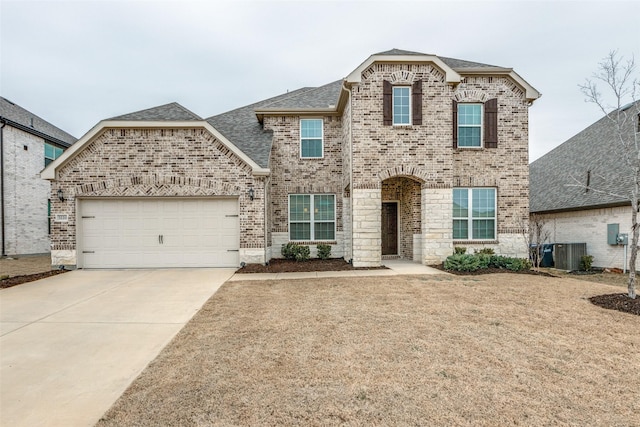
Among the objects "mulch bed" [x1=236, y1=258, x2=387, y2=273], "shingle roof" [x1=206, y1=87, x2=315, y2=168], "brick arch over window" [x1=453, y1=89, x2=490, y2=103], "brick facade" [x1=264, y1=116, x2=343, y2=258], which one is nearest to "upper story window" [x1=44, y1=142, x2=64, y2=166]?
"shingle roof" [x1=206, y1=87, x2=315, y2=168]

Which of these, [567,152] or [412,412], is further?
[567,152]

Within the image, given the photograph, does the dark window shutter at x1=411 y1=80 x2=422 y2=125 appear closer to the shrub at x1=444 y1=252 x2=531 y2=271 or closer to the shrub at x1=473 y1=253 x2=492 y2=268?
the shrub at x1=444 y1=252 x2=531 y2=271

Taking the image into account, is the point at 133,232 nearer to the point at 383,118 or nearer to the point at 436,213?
the point at 383,118

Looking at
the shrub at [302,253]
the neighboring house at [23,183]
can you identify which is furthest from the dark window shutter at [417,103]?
the neighboring house at [23,183]

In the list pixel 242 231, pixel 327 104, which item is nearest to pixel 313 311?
pixel 242 231

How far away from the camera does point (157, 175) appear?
437 inches

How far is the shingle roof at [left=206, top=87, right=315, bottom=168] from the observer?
12.2 metres

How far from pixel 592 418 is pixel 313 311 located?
4092 mm

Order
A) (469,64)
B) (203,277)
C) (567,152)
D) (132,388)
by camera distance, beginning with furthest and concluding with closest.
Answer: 1. (567,152)
2. (469,64)
3. (203,277)
4. (132,388)

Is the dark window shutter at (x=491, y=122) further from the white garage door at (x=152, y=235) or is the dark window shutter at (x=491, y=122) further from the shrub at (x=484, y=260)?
the white garage door at (x=152, y=235)

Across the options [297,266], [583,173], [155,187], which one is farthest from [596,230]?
[155,187]

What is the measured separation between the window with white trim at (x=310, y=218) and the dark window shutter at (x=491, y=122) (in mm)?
6334

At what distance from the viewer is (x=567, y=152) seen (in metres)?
18.1

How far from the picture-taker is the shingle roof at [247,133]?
12.2 m
